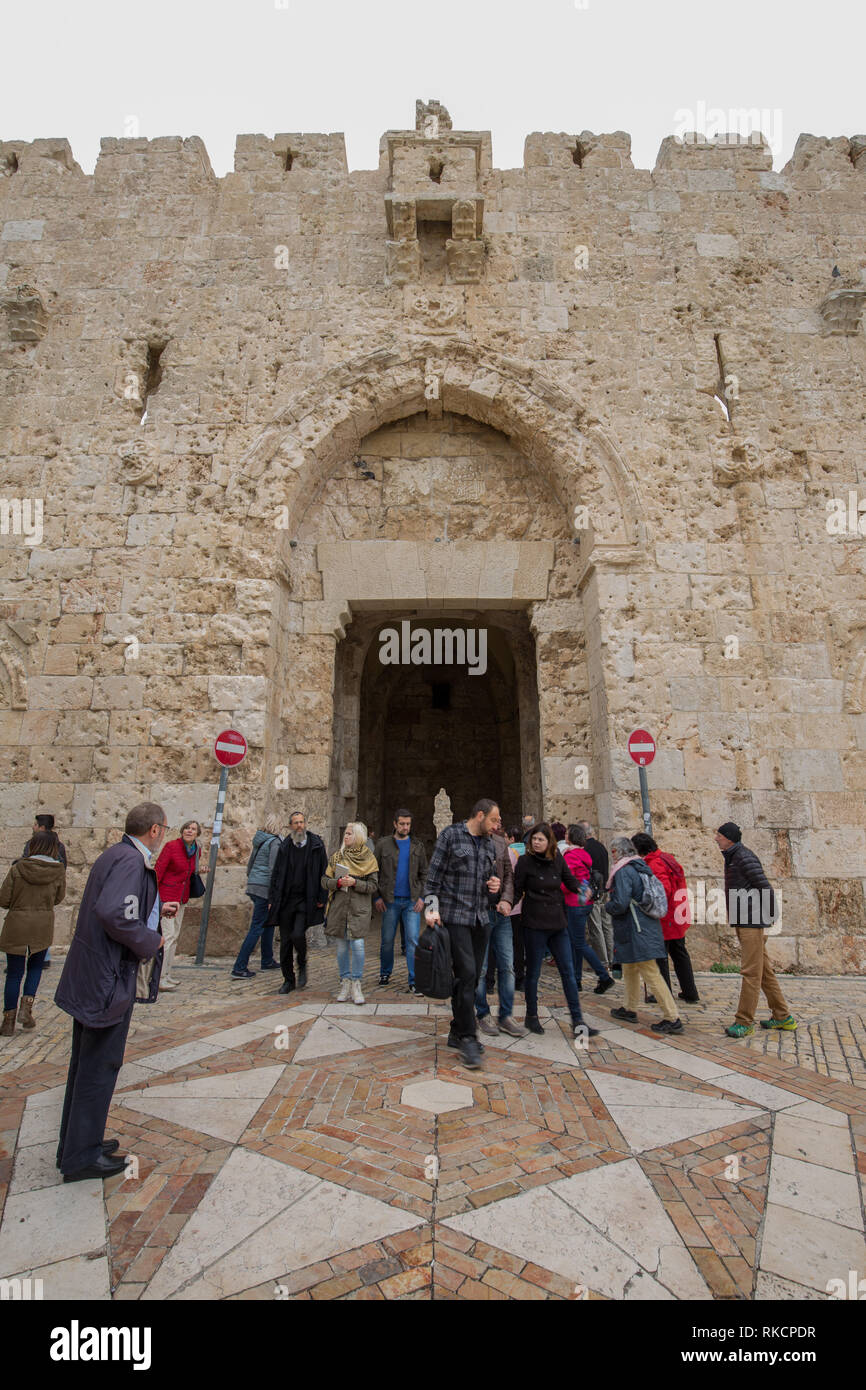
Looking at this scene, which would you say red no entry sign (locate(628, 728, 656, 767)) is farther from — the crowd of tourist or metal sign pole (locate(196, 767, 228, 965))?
metal sign pole (locate(196, 767, 228, 965))

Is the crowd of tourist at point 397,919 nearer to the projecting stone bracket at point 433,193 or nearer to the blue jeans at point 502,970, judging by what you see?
the blue jeans at point 502,970

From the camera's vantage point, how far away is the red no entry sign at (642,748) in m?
6.69

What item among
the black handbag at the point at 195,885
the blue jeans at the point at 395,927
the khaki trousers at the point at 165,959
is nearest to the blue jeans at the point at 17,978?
the khaki trousers at the point at 165,959

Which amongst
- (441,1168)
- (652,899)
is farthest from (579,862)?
(441,1168)

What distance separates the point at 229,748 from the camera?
678 cm

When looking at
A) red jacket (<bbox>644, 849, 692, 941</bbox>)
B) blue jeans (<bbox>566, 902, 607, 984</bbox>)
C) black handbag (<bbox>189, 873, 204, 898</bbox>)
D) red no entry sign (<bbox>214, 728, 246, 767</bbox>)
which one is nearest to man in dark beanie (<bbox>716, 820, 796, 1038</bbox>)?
red jacket (<bbox>644, 849, 692, 941</bbox>)

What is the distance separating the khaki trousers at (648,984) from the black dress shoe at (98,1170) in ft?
11.1

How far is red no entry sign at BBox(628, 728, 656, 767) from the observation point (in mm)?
6688

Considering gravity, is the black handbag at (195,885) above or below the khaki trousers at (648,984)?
above

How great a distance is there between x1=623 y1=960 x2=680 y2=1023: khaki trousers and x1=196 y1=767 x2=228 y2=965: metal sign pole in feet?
13.2

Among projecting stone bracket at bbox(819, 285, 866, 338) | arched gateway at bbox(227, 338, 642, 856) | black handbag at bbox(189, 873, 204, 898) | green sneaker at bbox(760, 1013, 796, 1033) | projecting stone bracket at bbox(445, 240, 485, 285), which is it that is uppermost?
projecting stone bracket at bbox(445, 240, 485, 285)

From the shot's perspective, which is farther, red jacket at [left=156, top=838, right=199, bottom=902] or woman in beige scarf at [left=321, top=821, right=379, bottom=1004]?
red jacket at [left=156, top=838, right=199, bottom=902]

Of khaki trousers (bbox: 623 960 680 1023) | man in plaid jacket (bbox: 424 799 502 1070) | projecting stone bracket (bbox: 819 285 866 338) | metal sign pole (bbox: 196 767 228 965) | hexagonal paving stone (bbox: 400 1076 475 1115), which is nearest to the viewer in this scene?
hexagonal paving stone (bbox: 400 1076 475 1115)

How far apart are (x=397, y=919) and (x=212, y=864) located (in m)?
1.99
